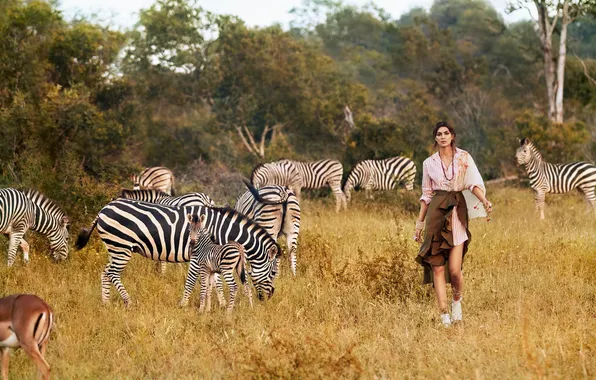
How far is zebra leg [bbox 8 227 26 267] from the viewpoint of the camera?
1119cm

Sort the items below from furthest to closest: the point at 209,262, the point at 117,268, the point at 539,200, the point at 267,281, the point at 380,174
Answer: the point at 380,174 < the point at 539,200 < the point at 117,268 < the point at 267,281 < the point at 209,262

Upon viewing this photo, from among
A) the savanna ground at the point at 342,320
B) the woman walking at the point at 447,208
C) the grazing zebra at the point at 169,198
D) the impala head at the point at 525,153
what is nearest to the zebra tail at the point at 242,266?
Result: the savanna ground at the point at 342,320

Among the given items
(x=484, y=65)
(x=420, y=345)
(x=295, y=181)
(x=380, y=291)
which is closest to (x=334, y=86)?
(x=484, y=65)

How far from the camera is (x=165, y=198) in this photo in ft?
39.1

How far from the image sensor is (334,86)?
28.9 metres

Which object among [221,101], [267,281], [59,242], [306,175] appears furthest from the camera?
[221,101]

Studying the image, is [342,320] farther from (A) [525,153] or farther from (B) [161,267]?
(A) [525,153]

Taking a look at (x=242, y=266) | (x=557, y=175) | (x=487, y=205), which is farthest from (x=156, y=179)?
(x=487, y=205)

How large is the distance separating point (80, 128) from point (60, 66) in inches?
107

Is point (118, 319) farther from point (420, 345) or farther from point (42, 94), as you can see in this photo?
point (42, 94)

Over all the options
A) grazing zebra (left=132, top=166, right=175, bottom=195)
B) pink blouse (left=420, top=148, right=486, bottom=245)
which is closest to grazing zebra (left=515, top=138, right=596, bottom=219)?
grazing zebra (left=132, top=166, right=175, bottom=195)

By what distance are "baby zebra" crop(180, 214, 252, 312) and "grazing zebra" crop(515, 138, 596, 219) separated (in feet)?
31.8

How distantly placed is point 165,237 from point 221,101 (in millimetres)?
18576

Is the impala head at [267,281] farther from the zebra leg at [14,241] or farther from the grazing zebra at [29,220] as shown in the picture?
the zebra leg at [14,241]
